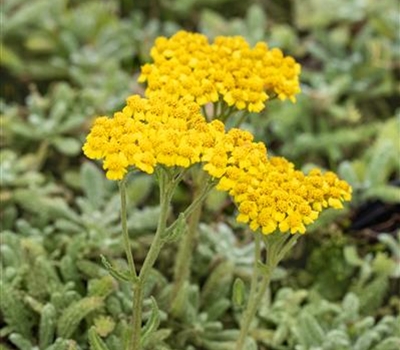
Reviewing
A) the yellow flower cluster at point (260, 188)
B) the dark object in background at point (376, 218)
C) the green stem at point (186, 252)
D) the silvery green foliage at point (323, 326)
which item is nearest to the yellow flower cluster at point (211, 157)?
the yellow flower cluster at point (260, 188)

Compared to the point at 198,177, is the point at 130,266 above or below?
below

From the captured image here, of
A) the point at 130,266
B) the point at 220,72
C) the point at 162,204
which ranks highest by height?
the point at 220,72

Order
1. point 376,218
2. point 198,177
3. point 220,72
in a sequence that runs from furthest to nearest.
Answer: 1. point 376,218
2. point 198,177
3. point 220,72

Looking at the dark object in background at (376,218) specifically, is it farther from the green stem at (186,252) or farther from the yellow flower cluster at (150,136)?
the yellow flower cluster at (150,136)

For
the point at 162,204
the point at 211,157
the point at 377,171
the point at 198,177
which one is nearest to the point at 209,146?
the point at 211,157

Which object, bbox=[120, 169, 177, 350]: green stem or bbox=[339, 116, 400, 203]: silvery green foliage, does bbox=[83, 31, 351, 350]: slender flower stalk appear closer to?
bbox=[120, 169, 177, 350]: green stem

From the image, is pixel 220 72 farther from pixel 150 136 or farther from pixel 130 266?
pixel 130 266
